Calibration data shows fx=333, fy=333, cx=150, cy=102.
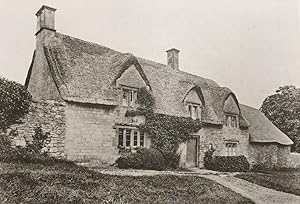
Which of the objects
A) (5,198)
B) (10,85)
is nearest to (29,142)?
(10,85)

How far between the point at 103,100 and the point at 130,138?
2.68m

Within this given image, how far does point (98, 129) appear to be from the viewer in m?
16.3

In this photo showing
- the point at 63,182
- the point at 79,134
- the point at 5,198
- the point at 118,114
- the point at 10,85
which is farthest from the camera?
the point at 118,114

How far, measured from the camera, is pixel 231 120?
24.5 m

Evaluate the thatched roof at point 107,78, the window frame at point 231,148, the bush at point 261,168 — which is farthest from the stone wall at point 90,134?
the bush at point 261,168

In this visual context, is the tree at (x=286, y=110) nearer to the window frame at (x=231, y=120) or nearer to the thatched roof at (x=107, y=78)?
the thatched roof at (x=107, y=78)

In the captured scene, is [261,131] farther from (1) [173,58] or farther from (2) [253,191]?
(2) [253,191]

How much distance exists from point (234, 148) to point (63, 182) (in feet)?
55.3

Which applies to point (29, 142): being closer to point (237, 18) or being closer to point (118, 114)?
point (118, 114)

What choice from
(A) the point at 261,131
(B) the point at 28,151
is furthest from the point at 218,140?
(B) the point at 28,151

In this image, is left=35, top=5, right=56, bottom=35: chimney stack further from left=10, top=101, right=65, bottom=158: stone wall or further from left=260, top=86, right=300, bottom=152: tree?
left=260, top=86, right=300, bottom=152: tree

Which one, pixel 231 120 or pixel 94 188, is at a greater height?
pixel 231 120

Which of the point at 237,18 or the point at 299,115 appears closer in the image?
the point at 237,18

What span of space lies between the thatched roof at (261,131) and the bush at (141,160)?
11.2 meters
